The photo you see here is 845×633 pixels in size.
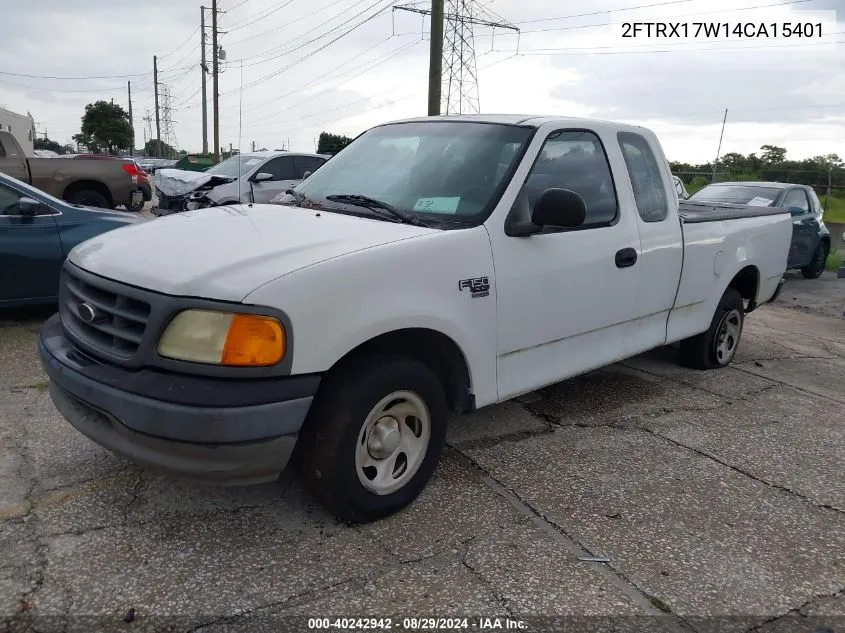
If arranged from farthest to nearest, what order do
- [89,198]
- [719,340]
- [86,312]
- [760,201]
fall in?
[89,198], [760,201], [719,340], [86,312]

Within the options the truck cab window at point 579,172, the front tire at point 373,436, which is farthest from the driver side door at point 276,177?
the front tire at point 373,436

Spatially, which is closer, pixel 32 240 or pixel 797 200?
pixel 32 240

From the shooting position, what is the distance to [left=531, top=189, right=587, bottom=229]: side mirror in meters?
3.44

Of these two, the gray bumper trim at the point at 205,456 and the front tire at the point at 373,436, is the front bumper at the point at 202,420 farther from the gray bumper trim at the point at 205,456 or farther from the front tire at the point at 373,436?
the front tire at the point at 373,436

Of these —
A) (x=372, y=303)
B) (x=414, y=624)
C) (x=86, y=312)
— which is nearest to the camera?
(x=414, y=624)

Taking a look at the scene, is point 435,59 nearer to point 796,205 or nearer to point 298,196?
point 796,205

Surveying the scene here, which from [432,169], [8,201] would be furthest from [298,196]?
[8,201]

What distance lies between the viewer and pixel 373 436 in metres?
3.08

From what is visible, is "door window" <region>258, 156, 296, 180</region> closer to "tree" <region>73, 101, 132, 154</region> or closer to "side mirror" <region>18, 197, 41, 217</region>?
"side mirror" <region>18, 197, 41, 217</region>

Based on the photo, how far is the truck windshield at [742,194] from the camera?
1118cm

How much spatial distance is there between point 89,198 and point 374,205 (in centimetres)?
1021

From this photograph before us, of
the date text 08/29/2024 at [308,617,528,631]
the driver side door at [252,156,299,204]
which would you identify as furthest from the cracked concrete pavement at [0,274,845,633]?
the driver side door at [252,156,299,204]

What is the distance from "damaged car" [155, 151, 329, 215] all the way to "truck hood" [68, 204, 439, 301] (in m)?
7.91

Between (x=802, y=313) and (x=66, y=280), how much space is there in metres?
9.18
